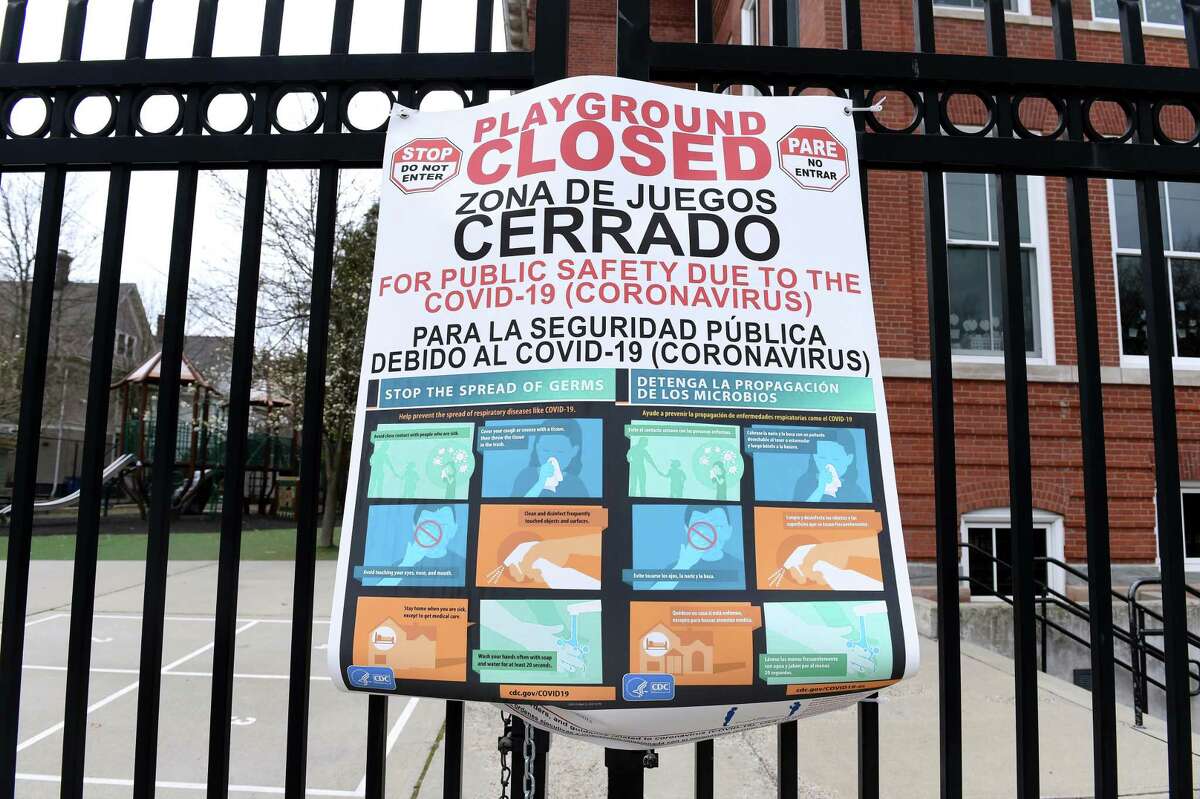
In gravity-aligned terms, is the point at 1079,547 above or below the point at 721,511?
below

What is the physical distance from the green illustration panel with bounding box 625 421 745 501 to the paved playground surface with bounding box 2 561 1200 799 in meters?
2.82

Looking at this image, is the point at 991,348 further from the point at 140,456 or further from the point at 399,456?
the point at 140,456

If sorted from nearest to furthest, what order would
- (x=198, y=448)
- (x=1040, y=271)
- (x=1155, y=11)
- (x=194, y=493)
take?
1. (x=1040, y=271)
2. (x=1155, y=11)
3. (x=194, y=493)
4. (x=198, y=448)

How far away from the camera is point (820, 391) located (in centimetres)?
172

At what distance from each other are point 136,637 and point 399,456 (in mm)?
7515

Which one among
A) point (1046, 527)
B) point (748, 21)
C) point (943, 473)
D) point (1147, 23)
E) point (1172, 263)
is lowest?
point (1046, 527)

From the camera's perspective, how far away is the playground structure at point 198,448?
18984 mm

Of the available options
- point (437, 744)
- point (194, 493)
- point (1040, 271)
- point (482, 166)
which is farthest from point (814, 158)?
point (194, 493)

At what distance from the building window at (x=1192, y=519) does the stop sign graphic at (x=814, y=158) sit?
999 cm

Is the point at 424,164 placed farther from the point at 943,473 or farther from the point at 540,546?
the point at 943,473

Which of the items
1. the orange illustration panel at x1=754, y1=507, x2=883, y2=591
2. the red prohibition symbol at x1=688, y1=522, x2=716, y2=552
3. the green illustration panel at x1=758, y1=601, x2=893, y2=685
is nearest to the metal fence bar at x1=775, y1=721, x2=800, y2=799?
the green illustration panel at x1=758, y1=601, x2=893, y2=685

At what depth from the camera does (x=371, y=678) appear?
5.16 ft

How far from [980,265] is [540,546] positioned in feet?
30.3

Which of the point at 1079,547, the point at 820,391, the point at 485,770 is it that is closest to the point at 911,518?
the point at 1079,547
